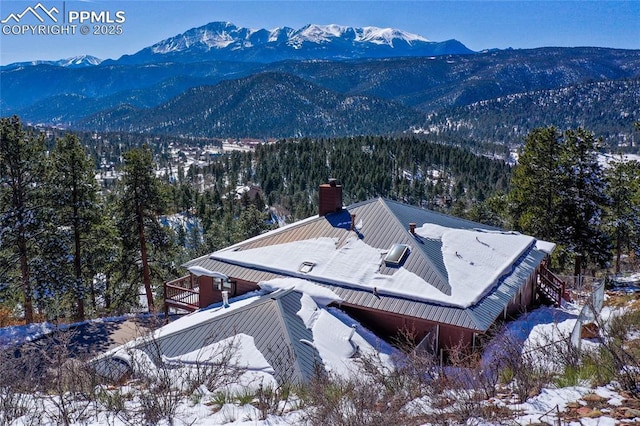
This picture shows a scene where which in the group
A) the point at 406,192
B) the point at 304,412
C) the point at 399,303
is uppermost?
the point at 304,412

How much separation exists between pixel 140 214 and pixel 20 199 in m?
5.07

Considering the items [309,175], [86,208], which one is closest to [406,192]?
[309,175]

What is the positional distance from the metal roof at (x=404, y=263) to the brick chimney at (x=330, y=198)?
0.36 meters

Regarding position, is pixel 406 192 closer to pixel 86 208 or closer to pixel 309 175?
pixel 309 175

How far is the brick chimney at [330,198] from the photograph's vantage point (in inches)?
717

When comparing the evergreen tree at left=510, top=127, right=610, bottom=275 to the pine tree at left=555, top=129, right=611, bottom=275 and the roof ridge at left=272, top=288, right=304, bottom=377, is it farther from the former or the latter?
the roof ridge at left=272, top=288, right=304, bottom=377

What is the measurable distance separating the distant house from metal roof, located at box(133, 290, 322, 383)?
222cm

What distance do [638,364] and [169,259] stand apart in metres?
22.5

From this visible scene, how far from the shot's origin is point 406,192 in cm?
9556

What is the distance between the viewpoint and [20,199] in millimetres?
18797

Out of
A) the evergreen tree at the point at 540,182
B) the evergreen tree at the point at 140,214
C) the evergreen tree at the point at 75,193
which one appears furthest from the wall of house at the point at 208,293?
the evergreen tree at the point at 540,182

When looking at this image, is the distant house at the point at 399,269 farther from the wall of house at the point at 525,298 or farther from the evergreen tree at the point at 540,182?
the evergreen tree at the point at 540,182

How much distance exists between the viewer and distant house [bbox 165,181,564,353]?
12.8 metres

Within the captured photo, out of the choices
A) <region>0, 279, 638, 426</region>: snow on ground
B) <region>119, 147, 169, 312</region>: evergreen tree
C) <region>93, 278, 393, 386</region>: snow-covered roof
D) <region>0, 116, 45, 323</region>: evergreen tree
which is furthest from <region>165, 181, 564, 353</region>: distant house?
<region>0, 116, 45, 323</region>: evergreen tree
